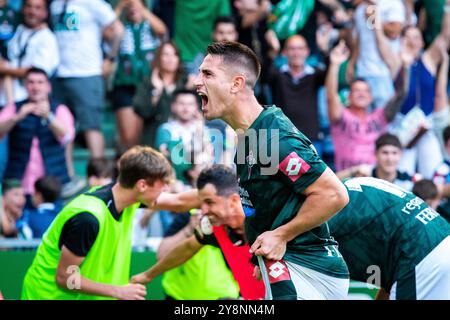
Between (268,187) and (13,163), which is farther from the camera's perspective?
(13,163)

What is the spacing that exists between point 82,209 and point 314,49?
5.72 metres

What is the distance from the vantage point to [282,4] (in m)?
11.8

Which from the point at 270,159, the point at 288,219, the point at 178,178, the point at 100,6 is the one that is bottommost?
the point at 178,178

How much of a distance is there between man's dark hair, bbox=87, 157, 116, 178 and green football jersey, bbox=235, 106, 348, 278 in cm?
450

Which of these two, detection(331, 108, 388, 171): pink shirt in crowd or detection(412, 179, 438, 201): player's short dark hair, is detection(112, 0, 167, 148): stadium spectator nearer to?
detection(331, 108, 388, 171): pink shirt in crowd

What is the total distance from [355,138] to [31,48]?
12.7 feet

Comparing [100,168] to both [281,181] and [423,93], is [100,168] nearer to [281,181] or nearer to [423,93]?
[423,93]

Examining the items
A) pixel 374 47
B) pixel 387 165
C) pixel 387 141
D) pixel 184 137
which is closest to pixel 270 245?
pixel 387 165

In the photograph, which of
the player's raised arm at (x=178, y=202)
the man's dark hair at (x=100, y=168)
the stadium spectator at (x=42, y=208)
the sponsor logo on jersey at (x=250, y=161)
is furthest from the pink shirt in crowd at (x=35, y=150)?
the sponsor logo on jersey at (x=250, y=161)

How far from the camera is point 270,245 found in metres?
5.36

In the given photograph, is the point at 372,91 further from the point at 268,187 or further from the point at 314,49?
the point at 268,187

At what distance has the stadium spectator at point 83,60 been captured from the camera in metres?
11.2

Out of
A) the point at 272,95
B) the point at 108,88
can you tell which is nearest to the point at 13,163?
the point at 108,88
